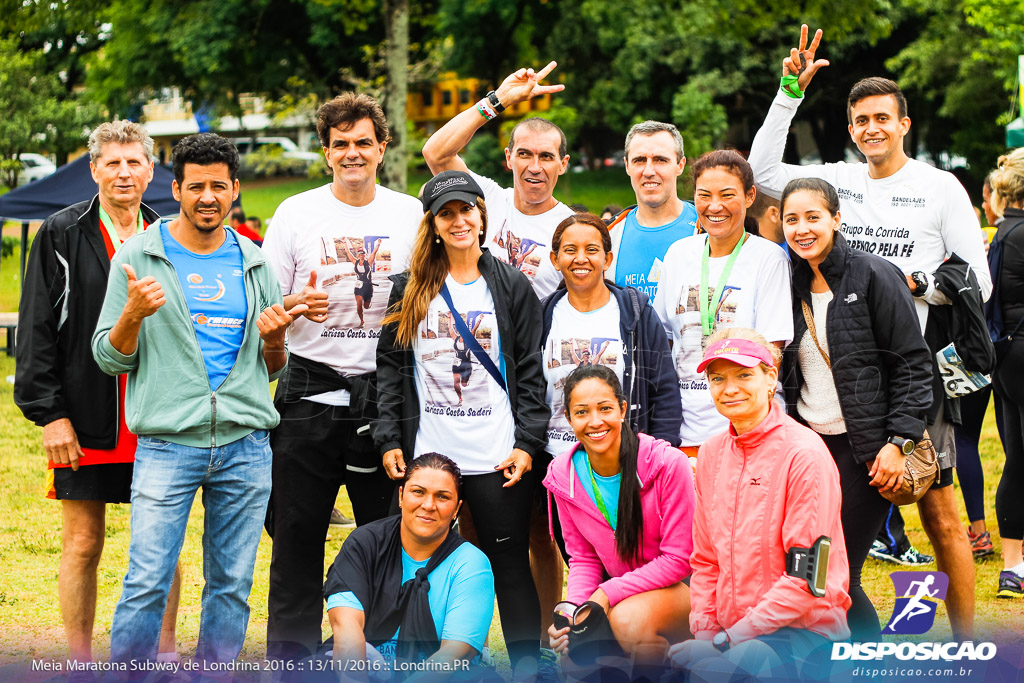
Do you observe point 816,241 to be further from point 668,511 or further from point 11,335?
point 11,335

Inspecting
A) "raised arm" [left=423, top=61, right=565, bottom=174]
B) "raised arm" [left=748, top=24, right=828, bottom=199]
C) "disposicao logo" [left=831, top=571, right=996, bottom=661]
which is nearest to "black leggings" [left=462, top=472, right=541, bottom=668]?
"disposicao logo" [left=831, top=571, right=996, bottom=661]

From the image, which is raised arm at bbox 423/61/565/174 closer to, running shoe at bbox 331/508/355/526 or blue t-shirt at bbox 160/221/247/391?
blue t-shirt at bbox 160/221/247/391

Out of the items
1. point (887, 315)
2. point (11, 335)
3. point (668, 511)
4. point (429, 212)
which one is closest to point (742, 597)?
point (668, 511)

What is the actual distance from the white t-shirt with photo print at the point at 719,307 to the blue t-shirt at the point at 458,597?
101cm

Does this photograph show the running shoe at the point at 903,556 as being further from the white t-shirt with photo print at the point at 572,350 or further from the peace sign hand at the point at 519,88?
the peace sign hand at the point at 519,88

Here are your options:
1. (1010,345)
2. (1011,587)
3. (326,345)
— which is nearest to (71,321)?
(326,345)

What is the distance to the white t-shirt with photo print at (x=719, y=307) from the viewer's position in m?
3.94

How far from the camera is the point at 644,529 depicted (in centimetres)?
386

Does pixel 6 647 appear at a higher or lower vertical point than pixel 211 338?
lower

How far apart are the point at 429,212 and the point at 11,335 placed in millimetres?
11621

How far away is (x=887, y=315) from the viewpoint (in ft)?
12.5

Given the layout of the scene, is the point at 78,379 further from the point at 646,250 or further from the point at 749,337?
the point at 749,337

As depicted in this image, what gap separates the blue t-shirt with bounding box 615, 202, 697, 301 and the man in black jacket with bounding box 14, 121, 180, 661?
86.4 inches

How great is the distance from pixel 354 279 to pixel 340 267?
0.08 meters
